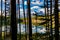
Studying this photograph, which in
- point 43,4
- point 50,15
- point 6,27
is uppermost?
point 43,4

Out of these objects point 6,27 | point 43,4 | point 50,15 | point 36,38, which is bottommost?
point 36,38

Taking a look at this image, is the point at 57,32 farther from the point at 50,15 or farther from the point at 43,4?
the point at 43,4

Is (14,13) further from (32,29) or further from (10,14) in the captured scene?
(32,29)

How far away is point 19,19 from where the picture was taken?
249 cm

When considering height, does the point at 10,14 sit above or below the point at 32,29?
above

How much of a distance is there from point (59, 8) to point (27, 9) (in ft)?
1.46

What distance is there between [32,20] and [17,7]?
271mm

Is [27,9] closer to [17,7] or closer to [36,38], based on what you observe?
[17,7]

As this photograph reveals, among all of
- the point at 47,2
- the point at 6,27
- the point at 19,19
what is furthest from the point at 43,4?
the point at 6,27

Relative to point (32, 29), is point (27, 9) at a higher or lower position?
higher

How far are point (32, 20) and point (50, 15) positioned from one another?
0.27m

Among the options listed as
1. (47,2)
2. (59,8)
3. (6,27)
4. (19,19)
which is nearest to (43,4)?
(47,2)

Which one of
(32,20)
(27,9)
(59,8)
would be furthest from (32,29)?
(59,8)

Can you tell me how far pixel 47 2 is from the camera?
2555 mm
